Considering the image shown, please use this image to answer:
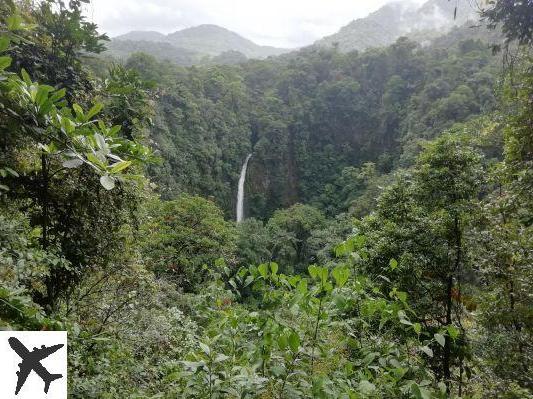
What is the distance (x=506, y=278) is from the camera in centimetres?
553

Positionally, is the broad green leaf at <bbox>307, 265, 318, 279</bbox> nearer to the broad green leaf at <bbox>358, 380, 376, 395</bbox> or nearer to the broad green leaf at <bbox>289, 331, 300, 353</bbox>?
the broad green leaf at <bbox>289, 331, 300, 353</bbox>

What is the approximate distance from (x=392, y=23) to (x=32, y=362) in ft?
Result: 447

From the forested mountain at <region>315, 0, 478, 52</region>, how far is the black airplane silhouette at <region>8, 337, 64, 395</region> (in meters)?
94.8

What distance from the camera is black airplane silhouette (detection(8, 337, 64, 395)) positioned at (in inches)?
51.8

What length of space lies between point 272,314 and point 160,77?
94.2 feet

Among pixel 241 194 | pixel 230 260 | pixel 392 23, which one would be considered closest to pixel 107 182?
pixel 230 260

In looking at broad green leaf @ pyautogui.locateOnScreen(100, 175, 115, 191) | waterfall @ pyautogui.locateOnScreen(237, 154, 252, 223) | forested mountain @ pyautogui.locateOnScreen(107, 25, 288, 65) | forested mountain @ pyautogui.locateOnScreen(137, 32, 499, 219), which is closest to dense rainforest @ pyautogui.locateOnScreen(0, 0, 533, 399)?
broad green leaf @ pyautogui.locateOnScreen(100, 175, 115, 191)

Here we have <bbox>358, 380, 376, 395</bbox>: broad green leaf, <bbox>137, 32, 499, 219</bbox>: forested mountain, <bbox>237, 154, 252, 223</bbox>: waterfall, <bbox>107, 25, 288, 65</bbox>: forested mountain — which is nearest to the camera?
<bbox>358, 380, 376, 395</bbox>: broad green leaf

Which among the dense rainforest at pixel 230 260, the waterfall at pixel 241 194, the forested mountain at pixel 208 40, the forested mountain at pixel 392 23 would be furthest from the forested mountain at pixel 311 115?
the forested mountain at pixel 208 40

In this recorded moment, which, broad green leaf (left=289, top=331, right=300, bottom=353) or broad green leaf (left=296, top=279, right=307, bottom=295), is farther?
broad green leaf (left=296, top=279, right=307, bottom=295)

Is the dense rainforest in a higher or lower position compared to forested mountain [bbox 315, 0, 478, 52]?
lower

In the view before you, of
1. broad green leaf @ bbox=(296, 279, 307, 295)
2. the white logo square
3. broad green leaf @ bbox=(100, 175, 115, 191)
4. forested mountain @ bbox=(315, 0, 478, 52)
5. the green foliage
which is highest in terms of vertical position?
forested mountain @ bbox=(315, 0, 478, 52)

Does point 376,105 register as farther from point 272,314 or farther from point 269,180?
point 272,314

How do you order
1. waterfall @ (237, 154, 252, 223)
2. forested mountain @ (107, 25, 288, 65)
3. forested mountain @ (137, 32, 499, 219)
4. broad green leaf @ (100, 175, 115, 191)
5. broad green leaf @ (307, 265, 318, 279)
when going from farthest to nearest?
forested mountain @ (107, 25, 288, 65) < waterfall @ (237, 154, 252, 223) < forested mountain @ (137, 32, 499, 219) < broad green leaf @ (100, 175, 115, 191) < broad green leaf @ (307, 265, 318, 279)
